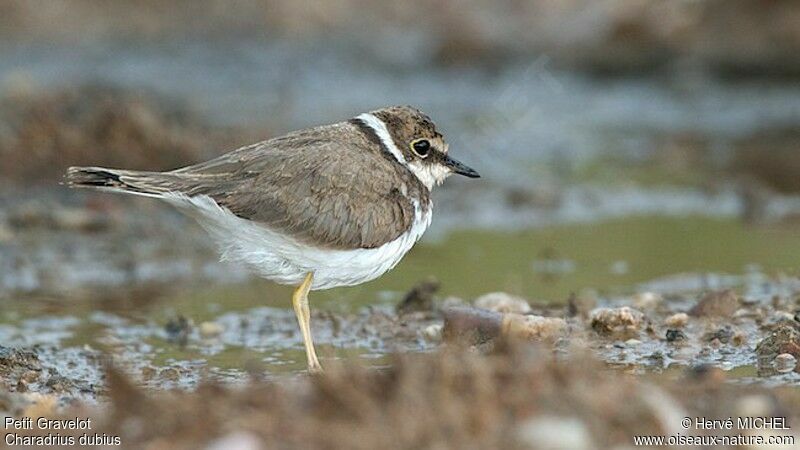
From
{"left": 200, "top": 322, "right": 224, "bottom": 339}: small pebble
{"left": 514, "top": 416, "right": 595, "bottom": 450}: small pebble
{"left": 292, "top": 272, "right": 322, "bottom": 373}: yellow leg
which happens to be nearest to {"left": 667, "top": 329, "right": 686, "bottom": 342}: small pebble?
{"left": 292, "top": 272, "right": 322, "bottom": 373}: yellow leg

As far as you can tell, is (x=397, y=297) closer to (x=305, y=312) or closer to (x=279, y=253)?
(x=305, y=312)

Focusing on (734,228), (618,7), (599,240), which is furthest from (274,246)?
(618,7)

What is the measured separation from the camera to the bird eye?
25.5 ft

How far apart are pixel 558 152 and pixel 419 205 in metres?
7.00

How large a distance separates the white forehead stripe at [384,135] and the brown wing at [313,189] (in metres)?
0.22

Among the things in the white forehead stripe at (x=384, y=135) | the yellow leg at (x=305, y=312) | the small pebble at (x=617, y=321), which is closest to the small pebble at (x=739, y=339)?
the small pebble at (x=617, y=321)

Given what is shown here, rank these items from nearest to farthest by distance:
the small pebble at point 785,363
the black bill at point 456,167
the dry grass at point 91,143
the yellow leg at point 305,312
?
the small pebble at point 785,363 < the yellow leg at point 305,312 < the black bill at point 456,167 < the dry grass at point 91,143

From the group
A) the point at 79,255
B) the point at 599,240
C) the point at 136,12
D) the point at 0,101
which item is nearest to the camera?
the point at 79,255

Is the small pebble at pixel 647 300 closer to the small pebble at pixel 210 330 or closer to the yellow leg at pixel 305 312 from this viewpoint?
the yellow leg at pixel 305 312

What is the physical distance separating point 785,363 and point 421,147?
227 cm

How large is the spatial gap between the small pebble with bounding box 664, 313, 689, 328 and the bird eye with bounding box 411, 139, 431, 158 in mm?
1727

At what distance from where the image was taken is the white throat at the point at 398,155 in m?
7.69

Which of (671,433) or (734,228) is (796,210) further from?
(671,433)

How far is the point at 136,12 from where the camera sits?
18266 millimetres
